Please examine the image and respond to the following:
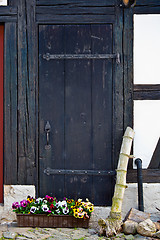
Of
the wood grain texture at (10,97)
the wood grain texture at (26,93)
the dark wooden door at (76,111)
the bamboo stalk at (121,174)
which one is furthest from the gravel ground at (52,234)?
the wood grain texture at (10,97)

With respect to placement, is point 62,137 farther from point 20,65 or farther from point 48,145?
point 20,65

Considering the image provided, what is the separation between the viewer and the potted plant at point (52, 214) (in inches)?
152

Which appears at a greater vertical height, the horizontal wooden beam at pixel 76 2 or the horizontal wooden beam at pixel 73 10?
the horizontal wooden beam at pixel 76 2

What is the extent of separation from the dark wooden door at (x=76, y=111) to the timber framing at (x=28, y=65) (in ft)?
0.27

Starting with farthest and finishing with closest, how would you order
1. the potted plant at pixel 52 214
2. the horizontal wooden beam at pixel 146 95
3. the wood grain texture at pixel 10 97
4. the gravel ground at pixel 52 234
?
the wood grain texture at pixel 10 97 → the horizontal wooden beam at pixel 146 95 → the potted plant at pixel 52 214 → the gravel ground at pixel 52 234

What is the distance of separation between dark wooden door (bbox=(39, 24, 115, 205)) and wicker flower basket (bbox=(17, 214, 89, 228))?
1.45 feet

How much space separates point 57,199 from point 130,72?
1725mm

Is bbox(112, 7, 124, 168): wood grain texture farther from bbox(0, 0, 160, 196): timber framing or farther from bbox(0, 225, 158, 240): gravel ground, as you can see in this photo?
bbox(0, 225, 158, 240): gravel ground

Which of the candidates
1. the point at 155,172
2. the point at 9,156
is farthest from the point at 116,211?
the point at 9,156

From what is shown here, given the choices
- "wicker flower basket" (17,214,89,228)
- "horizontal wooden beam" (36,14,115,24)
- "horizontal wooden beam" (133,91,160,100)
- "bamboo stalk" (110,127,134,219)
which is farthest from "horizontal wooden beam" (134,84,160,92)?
"wicker flower basket" (17,214,89,228)

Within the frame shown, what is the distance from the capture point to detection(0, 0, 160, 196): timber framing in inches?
168

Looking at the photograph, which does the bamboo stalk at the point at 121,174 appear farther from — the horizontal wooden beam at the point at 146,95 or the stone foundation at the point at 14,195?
the stone foundation at the point at 14,195

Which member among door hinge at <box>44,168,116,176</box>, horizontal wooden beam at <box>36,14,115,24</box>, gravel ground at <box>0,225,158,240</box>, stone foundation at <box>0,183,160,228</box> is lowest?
gravel ground at <box>0,225,158,240</box>

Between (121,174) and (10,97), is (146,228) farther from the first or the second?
(10,97)
